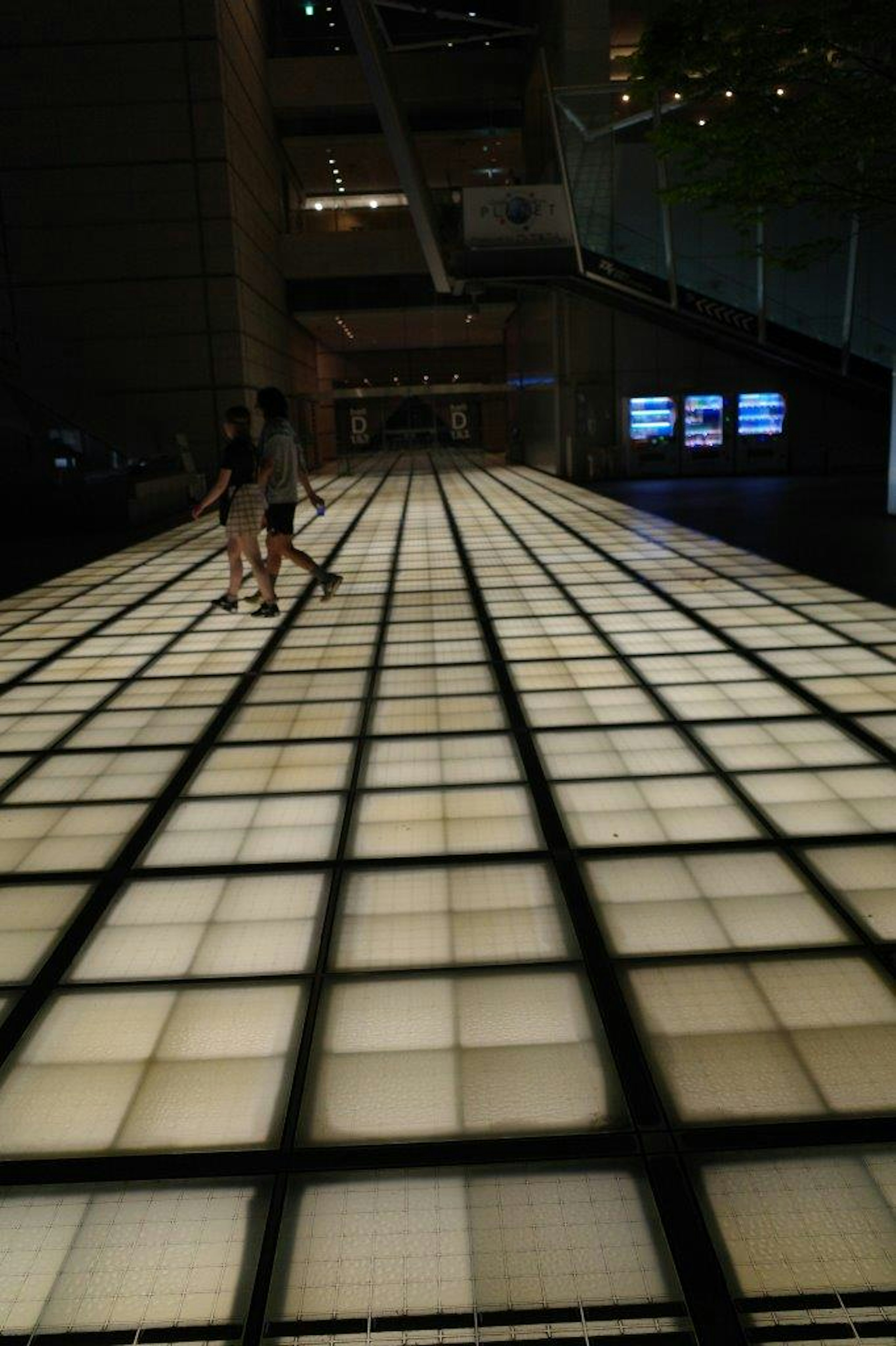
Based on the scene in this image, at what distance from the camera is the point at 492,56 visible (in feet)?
91.3

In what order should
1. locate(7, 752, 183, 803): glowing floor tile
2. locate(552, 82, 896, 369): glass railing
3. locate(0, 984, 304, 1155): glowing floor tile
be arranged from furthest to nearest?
locate(552, 82, 896, 369): glass railing
locate(7, 752, 183, 803): glowing floor tile
locate(0, 984, 304, 1155): glowing floor tile

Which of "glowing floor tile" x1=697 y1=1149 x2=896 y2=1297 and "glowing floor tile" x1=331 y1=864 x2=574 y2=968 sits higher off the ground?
"glowing floor tile" x1=331 y1=864 x2=574 y2=968

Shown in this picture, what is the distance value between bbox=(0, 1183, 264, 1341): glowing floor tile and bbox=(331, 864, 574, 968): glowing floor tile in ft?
3.05

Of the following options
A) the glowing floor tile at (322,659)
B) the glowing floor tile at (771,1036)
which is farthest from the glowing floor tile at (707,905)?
the glowing floor tile at (322,659)

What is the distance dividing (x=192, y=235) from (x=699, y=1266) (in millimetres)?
22884

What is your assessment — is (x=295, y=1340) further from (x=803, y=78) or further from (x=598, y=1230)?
(x=803, y=78)

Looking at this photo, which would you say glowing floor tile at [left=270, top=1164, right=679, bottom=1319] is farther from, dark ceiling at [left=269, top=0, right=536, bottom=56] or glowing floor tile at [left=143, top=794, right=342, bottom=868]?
dark ceiling at [left=269, top=0, right=536, bottom=56]

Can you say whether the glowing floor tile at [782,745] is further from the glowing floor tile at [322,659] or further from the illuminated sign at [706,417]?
the illuminated sign at [706,417]

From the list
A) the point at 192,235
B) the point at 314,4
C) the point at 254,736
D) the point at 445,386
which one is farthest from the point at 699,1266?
the point at 314,4

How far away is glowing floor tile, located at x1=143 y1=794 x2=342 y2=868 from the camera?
3625 millimetres

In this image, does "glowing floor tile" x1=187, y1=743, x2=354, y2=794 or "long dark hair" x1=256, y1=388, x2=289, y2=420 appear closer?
"glowing floor tile" x1=187, y1=743, x2=354, y2=794

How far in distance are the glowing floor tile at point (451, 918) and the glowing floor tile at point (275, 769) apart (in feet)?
3.20

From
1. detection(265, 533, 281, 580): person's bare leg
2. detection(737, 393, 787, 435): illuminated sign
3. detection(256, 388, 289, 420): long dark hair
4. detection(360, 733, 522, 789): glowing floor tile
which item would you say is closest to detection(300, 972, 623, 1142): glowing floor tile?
detection(360, 733, 522, 789): glowing floor tile

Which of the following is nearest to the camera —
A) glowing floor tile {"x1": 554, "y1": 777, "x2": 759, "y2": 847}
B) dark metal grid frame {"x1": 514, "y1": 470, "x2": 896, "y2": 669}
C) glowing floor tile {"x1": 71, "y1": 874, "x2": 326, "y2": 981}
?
glowing floor tile {"x1": 71, "y1": 874, "x2": 326, "y2": 981}
